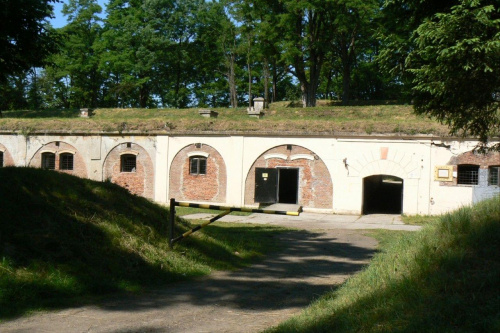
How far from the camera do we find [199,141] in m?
25.0

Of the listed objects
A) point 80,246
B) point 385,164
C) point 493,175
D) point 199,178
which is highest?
point 385,164

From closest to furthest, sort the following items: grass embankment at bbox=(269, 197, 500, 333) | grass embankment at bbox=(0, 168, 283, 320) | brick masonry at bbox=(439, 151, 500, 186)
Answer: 1. grass embankment at bbox=(269, 197, 500, 333)
2. grass embankment at bbox=(0, 168, 283, 320)
3. brick masonry at bbox=(439, 151, 500, 186)

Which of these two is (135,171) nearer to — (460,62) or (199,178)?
(199,178)

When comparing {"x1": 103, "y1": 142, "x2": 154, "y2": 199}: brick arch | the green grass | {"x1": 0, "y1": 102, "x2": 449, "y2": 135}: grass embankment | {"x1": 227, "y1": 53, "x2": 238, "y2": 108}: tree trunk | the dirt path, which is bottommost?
the green grass

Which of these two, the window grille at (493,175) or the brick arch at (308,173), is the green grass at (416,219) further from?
the brick arch at (308,173)

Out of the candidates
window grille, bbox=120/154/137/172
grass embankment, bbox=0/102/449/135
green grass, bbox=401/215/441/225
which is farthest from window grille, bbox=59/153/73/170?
green grass, bbox=401/215/441/225

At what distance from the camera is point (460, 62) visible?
33.7ft

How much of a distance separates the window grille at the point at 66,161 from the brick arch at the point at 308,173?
11.0 m

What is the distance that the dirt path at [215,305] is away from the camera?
564 cm

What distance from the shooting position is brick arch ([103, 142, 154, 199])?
85.1ft

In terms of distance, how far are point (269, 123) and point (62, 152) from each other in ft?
36.8

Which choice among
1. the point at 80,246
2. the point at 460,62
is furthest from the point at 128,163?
the point at 460,62

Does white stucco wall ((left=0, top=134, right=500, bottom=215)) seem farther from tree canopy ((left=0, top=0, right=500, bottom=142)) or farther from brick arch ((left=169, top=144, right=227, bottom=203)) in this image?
tree canopy ((left=0, top=0, right=500, bottom=142))

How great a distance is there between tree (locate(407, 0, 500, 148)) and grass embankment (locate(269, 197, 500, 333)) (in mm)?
4600
